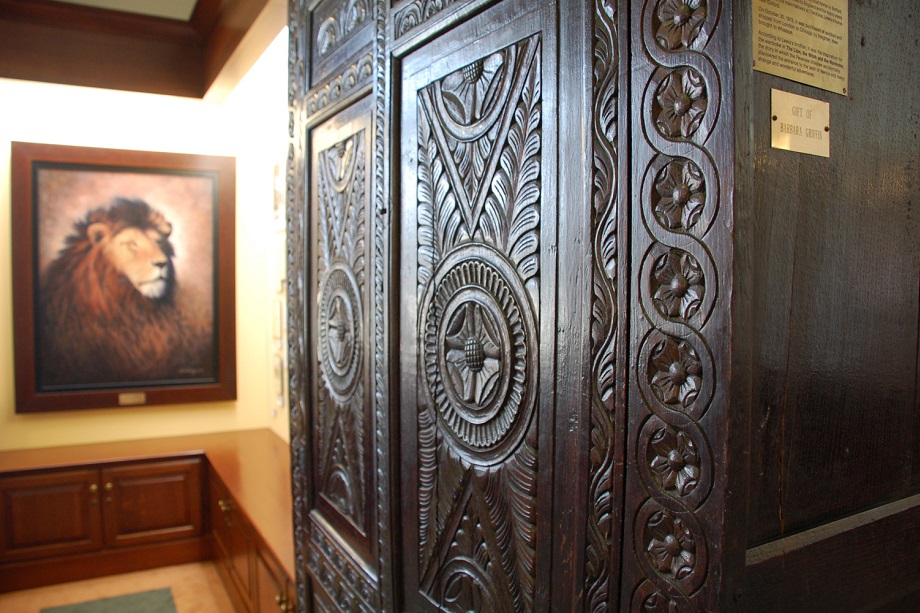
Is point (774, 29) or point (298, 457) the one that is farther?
point (298, 457)

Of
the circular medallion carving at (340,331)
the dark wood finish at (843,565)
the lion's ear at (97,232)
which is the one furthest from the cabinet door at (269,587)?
the lion's ear at (97,232)

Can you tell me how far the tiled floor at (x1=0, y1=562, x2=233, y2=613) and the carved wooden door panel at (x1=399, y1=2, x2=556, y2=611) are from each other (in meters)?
3.10

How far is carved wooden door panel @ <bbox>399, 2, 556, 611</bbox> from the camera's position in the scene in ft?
3.61

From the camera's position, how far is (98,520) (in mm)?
4320

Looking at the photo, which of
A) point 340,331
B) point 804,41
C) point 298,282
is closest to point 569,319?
point 804,41

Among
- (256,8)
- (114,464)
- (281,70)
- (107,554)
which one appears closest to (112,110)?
(281,70)

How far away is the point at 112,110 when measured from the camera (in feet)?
15.5

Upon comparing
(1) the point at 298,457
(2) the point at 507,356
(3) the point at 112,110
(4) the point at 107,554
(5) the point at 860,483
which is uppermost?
(3) the point at 112,110

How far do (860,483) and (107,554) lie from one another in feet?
15.4

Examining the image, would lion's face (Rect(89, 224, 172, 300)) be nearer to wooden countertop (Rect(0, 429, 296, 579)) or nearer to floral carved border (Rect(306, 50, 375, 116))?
wooden countertop (Rect(0, 429, 296, 579))

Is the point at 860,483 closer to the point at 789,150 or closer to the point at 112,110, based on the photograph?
the point at 789,150

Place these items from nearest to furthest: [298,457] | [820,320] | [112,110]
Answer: [820,320]
[298,457]
[112,110]

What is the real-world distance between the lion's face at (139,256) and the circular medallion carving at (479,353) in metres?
4.02

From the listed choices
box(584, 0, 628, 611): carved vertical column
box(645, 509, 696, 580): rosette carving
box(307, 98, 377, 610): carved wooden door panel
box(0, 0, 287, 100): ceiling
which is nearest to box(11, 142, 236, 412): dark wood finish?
box(0, 0, 287, 100): ceiling
